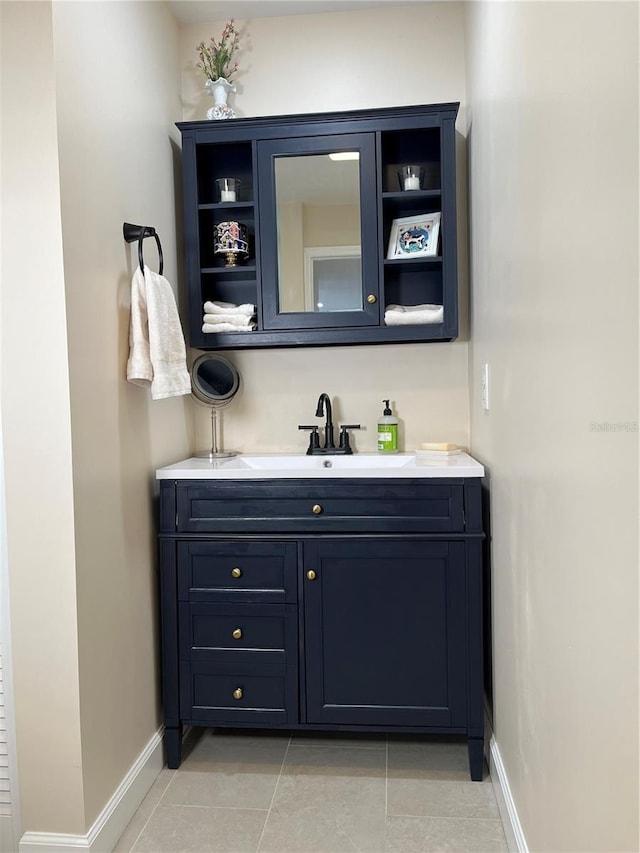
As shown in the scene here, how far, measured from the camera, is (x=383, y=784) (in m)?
1.88

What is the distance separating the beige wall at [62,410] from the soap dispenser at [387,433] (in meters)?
0.99

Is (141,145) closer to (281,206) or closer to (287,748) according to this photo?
(281,206)

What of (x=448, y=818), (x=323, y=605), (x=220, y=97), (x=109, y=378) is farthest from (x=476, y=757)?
(x=220, y=97)

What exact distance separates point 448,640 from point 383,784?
465 millimetres

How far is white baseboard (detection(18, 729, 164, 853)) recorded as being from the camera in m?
1.55

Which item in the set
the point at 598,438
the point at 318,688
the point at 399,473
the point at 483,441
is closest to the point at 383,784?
the point at 318,688

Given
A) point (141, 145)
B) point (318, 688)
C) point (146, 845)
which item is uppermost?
A: point (141, 145)

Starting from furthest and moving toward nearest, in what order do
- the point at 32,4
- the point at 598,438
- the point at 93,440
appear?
the point at 93,440, the point at 32,4, the point at 598,438

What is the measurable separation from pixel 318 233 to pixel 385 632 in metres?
1.36

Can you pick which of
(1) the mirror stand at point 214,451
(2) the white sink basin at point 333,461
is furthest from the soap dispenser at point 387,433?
(1) the mirror stand at point 214,451

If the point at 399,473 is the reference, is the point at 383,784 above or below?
below

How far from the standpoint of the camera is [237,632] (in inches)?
77.7

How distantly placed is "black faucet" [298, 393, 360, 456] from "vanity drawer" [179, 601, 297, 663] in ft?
2.05

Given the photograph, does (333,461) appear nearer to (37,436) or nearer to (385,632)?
(385,632)
